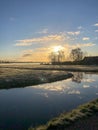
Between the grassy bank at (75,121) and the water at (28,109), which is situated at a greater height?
the grassy bank at (75,121)

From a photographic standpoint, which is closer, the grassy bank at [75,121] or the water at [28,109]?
the grassy bank at [75,121]

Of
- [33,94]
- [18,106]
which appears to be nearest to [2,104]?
[18,106]

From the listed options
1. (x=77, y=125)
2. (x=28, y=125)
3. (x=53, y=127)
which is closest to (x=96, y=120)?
(x=77, y=125)

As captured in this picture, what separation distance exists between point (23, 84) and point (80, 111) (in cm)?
2663

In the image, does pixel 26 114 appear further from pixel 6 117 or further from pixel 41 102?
pixel 41 102

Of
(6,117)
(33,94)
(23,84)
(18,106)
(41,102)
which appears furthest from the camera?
(23,84)

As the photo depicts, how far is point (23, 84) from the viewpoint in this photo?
1943 inches

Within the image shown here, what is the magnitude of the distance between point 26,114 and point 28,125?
3700mm

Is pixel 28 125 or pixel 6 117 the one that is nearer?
pixel 28 125

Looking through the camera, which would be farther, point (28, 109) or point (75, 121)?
point (28, 109)

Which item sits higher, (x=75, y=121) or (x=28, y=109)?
(x=75, y=121)

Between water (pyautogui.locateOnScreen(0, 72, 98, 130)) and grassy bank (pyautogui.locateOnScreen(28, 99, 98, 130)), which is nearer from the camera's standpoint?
grassy bank (pyautogui.locateOnScreen(28, 99, 98, 130))

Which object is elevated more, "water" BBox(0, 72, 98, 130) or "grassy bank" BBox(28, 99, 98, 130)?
"grassy bank" BBox(28, 99, 98, 130)

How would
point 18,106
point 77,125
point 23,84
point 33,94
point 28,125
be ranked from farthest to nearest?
point 23,84 < point 33,94 < point 18,106 < point 28,125 < point 77,125
